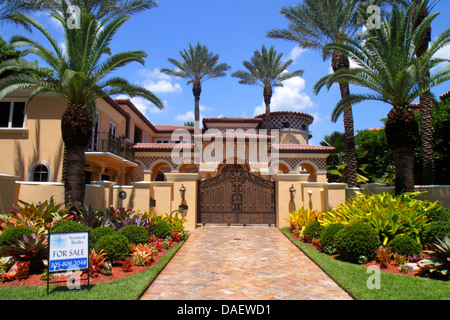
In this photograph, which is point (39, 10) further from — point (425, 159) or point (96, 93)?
point (425, 159)

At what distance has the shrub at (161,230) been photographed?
11312 millimetres

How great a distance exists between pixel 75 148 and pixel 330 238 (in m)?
8.97

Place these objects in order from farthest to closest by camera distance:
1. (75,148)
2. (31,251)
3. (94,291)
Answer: (75,148) < (31,251) < (94,291)

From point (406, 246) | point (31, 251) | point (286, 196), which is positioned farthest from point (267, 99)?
point (31, 251)

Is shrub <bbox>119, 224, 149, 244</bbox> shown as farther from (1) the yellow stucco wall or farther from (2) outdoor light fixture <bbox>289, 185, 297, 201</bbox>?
(1) the yellow stucco wall

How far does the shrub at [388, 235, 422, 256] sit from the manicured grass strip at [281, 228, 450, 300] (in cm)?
117

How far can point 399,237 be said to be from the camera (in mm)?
8812

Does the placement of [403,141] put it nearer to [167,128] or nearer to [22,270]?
[22,270]

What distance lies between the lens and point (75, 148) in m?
11.8

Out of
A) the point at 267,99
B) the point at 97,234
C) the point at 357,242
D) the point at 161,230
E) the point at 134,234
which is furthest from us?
the point at 267,99

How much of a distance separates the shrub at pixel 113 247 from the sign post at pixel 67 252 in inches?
56.7

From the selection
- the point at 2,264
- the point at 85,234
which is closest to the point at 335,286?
the point at 85,234

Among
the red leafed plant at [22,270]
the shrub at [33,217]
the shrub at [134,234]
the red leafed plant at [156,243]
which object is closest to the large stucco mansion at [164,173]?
the shrub at [33,217]

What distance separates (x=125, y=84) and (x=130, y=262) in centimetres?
770
